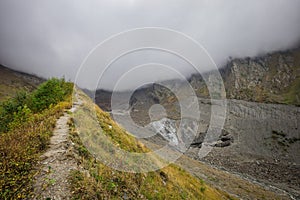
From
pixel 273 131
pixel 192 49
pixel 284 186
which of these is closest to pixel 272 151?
pixel 273 131

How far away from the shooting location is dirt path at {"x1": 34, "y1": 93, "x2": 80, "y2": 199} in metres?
7.65

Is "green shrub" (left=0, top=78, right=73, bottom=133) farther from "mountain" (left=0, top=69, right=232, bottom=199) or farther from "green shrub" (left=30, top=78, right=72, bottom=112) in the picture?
"mountain" (left=0, top=69, right=232, bottom=199)

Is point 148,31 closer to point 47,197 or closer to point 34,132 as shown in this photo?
point 34,132

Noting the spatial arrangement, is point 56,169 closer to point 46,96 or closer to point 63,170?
point 63,170

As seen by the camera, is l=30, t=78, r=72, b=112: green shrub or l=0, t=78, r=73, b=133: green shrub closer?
l=0, t=78, r=73, b=133: green shrub

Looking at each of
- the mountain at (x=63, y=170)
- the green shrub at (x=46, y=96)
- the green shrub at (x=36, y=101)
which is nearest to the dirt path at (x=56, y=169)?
the mountain at (x=63, y=170)

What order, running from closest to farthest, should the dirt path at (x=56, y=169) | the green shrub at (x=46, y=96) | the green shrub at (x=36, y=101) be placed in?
1. the dirt path at (x=56, y=169)
2. the green shrub at (x=36, y=101)
3. the green shrub at (x=46, y=96)

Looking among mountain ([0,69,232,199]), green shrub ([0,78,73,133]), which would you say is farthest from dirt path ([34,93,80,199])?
green shrub ([0,78,73,133])

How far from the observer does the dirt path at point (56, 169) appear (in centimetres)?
765

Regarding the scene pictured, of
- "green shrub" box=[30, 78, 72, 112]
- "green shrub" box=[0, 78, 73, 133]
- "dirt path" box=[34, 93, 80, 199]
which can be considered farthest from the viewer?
"green shrub" box=[30, 78, 72, 112]

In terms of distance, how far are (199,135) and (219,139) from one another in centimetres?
1759

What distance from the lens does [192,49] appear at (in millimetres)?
12227

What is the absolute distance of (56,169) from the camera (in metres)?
8.72

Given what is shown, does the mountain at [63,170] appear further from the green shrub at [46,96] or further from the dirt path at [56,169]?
the green shrub at [46,96]
